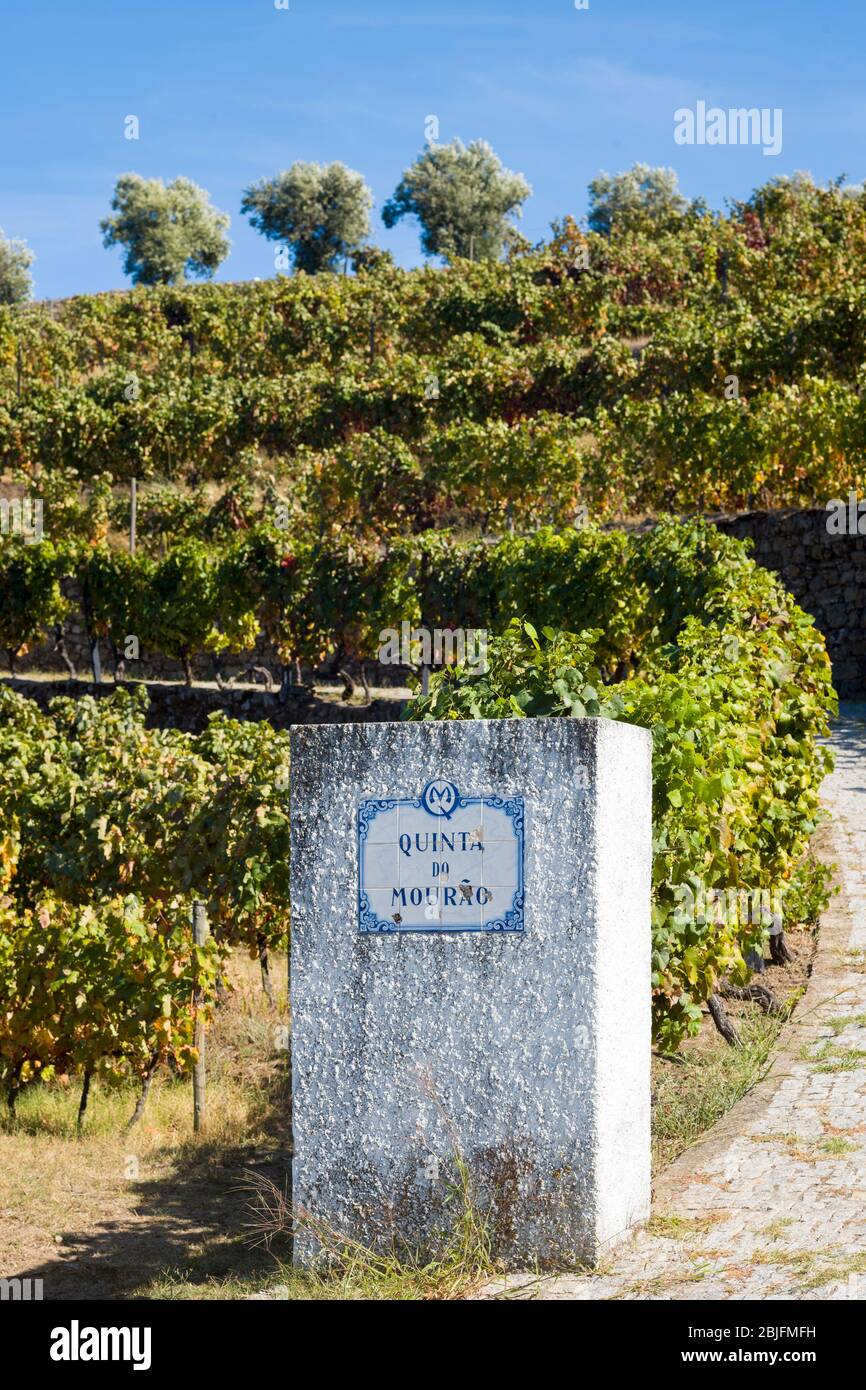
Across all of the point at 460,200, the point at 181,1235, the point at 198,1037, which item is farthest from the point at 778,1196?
the point at 460,200

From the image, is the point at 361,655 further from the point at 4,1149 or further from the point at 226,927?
the point at 4,1149

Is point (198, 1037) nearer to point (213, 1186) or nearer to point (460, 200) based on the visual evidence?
point (213, 1186)

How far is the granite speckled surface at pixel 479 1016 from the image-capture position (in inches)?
180

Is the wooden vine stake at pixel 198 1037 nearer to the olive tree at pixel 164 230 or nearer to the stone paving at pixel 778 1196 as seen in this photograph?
the stone paving at pixel 778 1196

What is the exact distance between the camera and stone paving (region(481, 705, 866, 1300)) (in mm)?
4316

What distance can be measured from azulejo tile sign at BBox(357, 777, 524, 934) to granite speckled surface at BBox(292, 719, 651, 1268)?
0.04 m

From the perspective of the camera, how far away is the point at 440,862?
4.67 meters

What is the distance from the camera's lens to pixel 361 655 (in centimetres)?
2070

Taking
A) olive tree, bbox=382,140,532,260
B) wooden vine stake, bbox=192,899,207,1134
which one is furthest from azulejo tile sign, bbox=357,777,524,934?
olive tree, bbox=382,140,532,260

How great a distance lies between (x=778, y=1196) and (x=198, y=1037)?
518 centimetres

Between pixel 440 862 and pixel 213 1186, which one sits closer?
pixel 440 862

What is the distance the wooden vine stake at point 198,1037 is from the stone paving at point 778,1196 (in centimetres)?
400

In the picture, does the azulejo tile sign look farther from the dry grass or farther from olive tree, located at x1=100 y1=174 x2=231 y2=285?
olive tree, located at x1=100 y1=174 x2=231 y2=285
